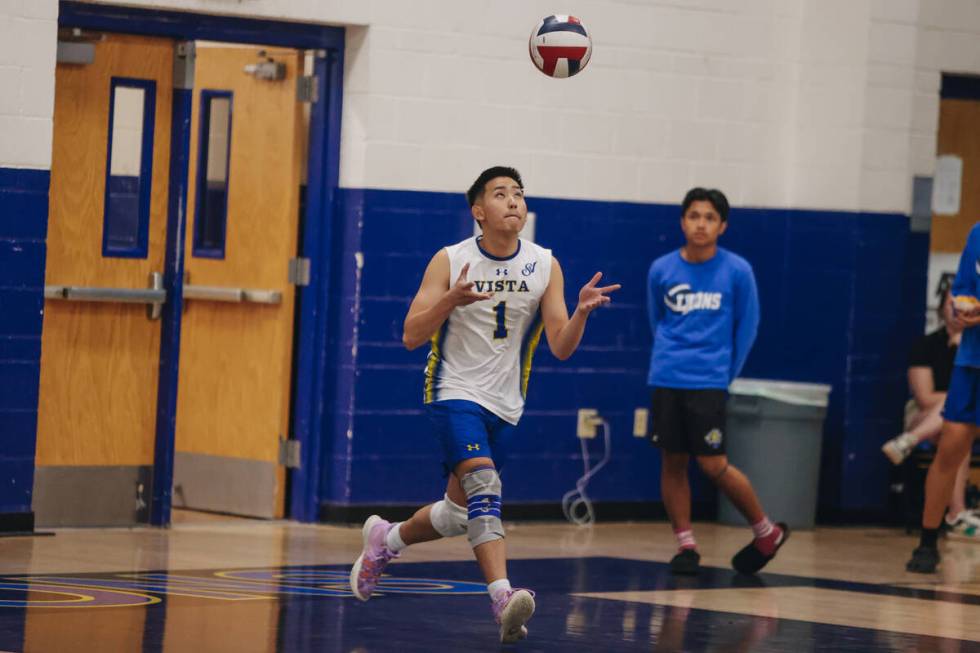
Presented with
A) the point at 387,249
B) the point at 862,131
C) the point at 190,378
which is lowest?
the point at 190,378

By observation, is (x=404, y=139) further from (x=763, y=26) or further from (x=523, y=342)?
(x=523, y=342)

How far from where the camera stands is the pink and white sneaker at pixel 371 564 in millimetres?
7660

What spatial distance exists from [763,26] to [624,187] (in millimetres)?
1397

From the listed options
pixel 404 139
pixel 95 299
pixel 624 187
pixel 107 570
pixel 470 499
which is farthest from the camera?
pixel 624 187

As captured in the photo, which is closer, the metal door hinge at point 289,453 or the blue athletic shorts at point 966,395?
the blue athletic shorts at point 966,395

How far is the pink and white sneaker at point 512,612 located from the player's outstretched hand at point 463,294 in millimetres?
1037

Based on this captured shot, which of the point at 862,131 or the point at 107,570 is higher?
the point at 862,131

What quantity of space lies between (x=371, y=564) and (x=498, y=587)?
99cm

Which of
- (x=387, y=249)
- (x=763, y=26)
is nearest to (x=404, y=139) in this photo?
(x=387, y=249)

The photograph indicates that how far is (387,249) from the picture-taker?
10.9 m

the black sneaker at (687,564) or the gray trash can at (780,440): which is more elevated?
the gray trash can at (780,440)

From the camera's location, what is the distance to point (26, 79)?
9.60 m

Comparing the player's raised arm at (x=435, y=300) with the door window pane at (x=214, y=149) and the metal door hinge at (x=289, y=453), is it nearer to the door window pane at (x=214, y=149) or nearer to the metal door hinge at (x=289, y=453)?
the metal door hinge at (x=289, y=453)

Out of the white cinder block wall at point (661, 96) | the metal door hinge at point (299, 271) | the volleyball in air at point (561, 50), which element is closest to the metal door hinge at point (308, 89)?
the white cinder block wall at point (661, 96)
